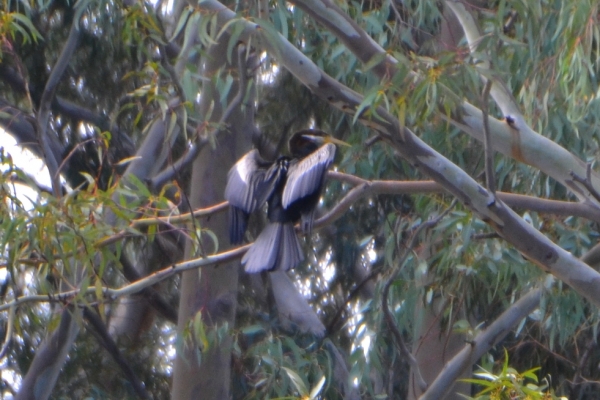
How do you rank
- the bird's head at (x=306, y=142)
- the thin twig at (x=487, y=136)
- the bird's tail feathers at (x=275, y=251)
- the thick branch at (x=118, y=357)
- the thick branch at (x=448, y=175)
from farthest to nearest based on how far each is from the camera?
the thick branch at (x=118, y=357) < the bird's head at (x=306, y=142) < the bird's tail feathers at (x=275, y=251) < the thick branch at (x=448, y=175) < the thin twig at (x=487, y=136)

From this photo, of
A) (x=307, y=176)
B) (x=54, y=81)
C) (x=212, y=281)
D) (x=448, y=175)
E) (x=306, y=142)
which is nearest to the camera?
(x=448, y=175)

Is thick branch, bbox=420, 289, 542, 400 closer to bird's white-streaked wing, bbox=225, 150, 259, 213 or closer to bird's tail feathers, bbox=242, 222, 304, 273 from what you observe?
bird's tail feathers, bbox=242, 222, 304, 273

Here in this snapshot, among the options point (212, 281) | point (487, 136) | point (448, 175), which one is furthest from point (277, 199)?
point (212, 281)

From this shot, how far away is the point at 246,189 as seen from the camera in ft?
9.23

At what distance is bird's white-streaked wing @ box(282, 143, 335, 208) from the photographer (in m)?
2.74

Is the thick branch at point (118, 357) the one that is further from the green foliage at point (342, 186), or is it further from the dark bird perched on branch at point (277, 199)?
the dark bird perched on branch at point (277, 199)

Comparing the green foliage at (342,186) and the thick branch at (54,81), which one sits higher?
the thick branch at (54,81)

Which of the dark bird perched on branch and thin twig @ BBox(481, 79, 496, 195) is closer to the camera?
thin twig @ BBox(481, 79, 496, 195)

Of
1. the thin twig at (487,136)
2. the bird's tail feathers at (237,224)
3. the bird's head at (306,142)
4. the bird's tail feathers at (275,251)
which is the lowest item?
the thin twig at (487,136)

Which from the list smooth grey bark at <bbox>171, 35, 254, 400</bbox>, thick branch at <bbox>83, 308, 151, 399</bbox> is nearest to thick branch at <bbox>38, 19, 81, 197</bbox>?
smooth grey bark at <bbox>171, 35, 254, 400</bbox>

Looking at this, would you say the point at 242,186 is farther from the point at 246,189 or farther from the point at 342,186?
the point at 342,186

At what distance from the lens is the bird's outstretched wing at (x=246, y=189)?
2734 mm

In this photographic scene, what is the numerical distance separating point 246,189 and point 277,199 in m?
0.15

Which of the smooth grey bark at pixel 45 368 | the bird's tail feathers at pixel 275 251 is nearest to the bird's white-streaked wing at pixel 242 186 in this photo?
the bird's tail feathers at pixel 275 251
